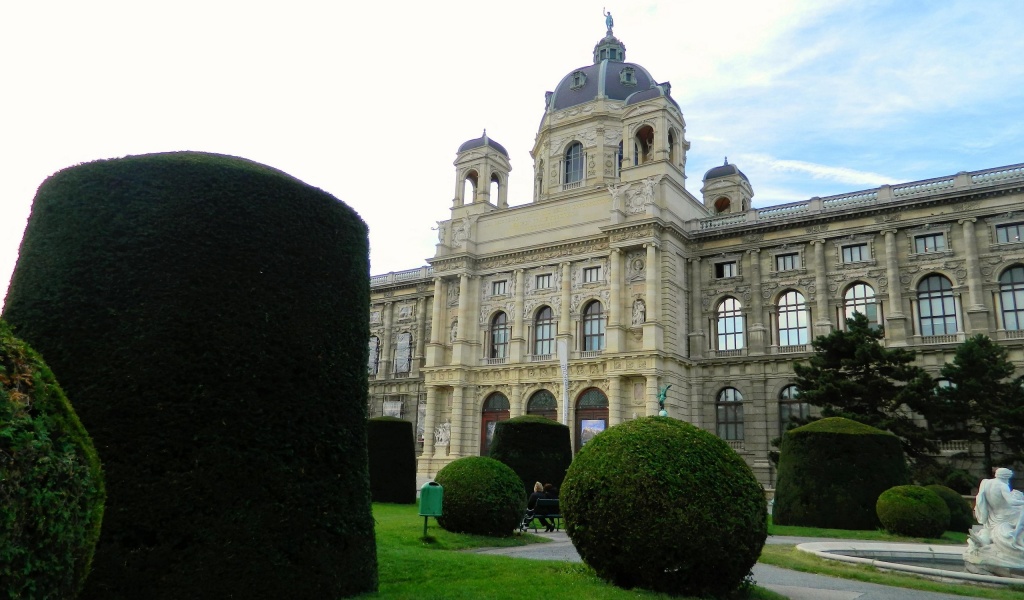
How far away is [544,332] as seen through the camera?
1758 inches

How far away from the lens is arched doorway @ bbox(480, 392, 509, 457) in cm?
4459

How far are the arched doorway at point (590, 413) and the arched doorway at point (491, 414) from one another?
5.09m

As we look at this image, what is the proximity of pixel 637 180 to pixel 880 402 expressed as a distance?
59.3 ft

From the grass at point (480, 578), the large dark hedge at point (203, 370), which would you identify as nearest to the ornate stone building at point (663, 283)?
the grass at point (480, 578)

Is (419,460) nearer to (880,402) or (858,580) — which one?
(880,402)

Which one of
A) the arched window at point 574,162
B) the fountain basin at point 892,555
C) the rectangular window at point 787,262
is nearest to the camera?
the fountain basin at point 892,555

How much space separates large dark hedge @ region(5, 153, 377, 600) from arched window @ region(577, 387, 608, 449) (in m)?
32.6

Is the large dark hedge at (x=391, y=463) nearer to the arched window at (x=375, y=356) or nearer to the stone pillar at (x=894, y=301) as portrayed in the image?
the stone pillar at (x=894, y=301)

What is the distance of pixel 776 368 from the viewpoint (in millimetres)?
38625

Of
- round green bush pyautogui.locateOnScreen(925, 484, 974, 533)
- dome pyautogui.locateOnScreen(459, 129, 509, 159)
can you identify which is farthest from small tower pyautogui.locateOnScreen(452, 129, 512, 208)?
round green bush pyautogui.locateOnScreen(925, 484, 974, 533)

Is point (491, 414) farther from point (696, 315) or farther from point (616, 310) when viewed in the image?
point (696, 315)

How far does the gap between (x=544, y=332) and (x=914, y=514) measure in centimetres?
2711

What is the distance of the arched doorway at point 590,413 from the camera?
40.6 metres

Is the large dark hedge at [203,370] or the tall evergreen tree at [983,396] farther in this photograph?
the tall evergreen tree at [983,396]
